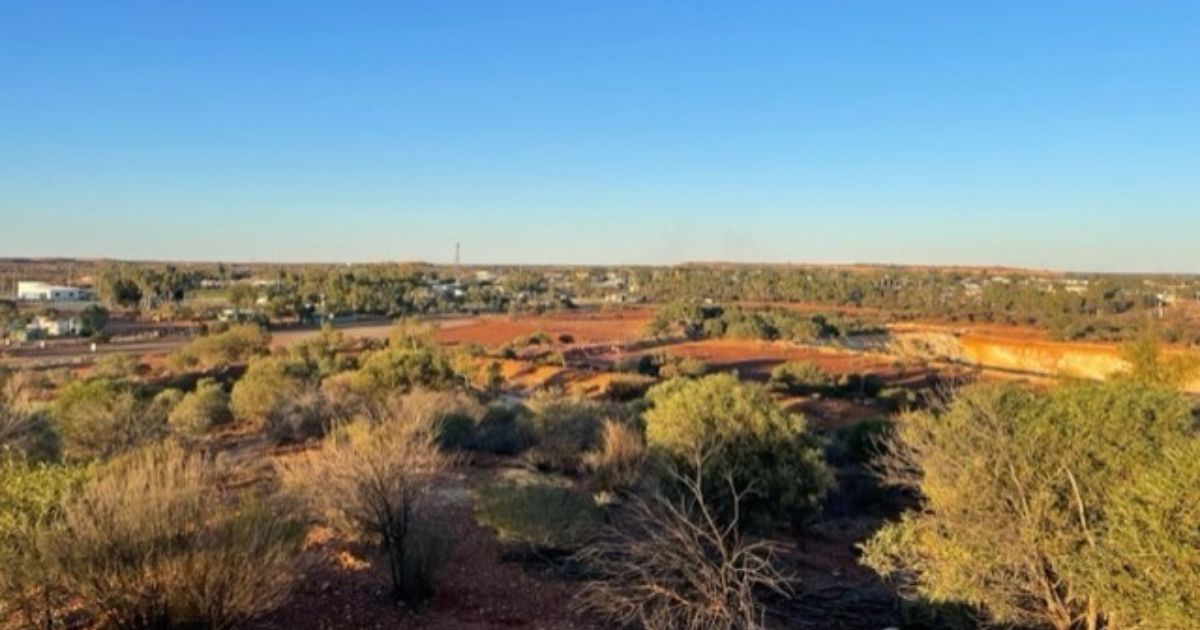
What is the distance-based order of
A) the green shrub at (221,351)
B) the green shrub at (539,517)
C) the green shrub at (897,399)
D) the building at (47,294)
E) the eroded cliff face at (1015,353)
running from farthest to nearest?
the building at (47,294)
the eroded cliff face at (1015,353)
the green shrub at (221,351)
the green shrub at (897,399)
the green shrub at (539,517)

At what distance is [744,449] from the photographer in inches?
622

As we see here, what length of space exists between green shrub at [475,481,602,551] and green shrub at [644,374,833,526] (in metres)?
2.35

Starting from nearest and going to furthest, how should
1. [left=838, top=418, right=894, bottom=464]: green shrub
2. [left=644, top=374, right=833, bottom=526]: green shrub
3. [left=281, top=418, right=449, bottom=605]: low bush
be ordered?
[left=281, top=418, right=449, bottom=605]: low bush
[left=644, top=374, right=833, bottom=526]: green shrub
[left=838, top=418, right=894, bottom=464]: green shrub

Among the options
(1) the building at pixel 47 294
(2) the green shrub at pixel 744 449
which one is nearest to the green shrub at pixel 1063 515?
(2) the green shrub at pixel 744 449

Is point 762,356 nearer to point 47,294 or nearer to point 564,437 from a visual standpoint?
point 564,437

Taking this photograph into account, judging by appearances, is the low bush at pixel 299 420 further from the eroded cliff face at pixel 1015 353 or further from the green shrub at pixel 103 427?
the eroded cliff face at pixel 1015 353

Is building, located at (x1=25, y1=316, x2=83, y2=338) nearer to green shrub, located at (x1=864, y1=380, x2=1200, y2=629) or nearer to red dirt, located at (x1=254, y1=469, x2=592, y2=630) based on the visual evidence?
red dirt, located at (x1=254, y1=469, x2=592, y2=630)

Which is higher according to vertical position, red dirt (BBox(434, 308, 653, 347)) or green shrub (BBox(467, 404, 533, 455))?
green shrub (BBox(467, 404, 533, 455))

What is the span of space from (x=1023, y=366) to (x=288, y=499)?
47.9 metres

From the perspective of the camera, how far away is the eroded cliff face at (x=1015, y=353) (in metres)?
46.2

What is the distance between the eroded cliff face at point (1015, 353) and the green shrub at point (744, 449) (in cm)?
3341

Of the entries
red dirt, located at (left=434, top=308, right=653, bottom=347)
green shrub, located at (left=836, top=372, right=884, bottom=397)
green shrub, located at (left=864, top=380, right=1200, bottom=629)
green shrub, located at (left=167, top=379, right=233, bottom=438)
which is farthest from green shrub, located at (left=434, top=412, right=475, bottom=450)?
red dirt, located at (left=434, top=308, right=653, bottom=347)

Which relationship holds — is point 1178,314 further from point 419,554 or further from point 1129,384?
point 419,554

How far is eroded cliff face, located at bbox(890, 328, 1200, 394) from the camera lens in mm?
46219
